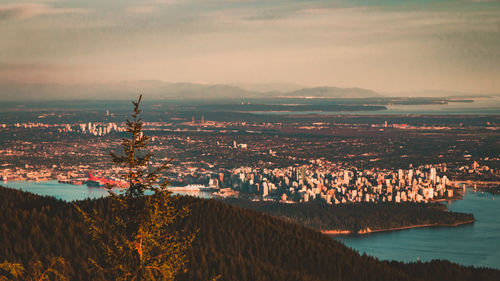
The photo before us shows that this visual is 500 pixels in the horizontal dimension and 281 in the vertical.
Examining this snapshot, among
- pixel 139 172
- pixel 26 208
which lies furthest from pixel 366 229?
pixel 139 172

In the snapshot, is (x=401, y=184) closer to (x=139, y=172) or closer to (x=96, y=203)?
(x=96, y=203)

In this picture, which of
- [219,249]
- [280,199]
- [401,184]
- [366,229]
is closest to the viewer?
[219,249]

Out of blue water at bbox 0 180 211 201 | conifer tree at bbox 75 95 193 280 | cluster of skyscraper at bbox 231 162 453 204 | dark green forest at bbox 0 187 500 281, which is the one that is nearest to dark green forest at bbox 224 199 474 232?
cluster of skyscraper at bbox 231 162 453 204

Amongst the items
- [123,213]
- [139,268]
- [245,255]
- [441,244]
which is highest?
[123,213]

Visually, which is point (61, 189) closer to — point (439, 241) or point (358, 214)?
point (358, 214)

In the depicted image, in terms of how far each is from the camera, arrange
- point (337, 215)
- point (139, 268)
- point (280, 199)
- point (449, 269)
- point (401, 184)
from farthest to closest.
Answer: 1. point (401, 184)
2. point (280, 199)
3. point (337, 215)
4. point (449, 269)
5. point (139, 268)

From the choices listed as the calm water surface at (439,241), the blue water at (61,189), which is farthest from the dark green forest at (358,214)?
the blue water at (61,189)

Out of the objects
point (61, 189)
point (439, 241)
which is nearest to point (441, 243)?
point (439, 241)

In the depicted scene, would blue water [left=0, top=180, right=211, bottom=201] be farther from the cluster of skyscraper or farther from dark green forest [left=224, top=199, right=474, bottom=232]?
dark green forest [left=224, top=199, right=474, bottom=232]

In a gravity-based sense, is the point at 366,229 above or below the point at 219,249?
below
